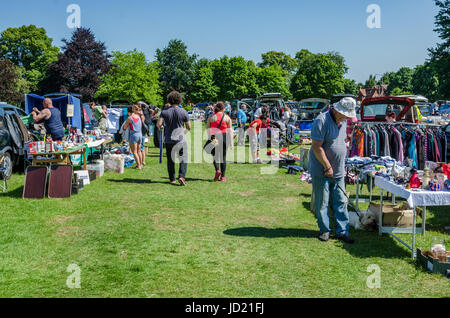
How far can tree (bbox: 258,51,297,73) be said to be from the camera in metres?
97.8

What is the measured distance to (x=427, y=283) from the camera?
4.47 m

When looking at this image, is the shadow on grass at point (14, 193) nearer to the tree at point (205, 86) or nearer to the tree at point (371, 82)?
the tree at point (205, 86)

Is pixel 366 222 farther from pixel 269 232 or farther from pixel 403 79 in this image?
pixel 403 79

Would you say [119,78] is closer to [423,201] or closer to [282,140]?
[282,140]

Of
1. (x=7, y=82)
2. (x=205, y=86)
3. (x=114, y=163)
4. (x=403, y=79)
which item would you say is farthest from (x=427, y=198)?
(x=403, y=79)

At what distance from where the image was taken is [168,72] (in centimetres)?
8675

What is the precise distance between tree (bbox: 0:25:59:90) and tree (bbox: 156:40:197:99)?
871 inches

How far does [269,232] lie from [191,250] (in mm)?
1418

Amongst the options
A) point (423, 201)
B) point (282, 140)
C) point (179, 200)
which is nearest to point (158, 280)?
point (423, 201)

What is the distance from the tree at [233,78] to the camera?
74375 millimetres

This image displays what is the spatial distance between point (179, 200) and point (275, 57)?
94024 mm

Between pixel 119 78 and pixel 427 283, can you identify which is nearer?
pixel 427 283
